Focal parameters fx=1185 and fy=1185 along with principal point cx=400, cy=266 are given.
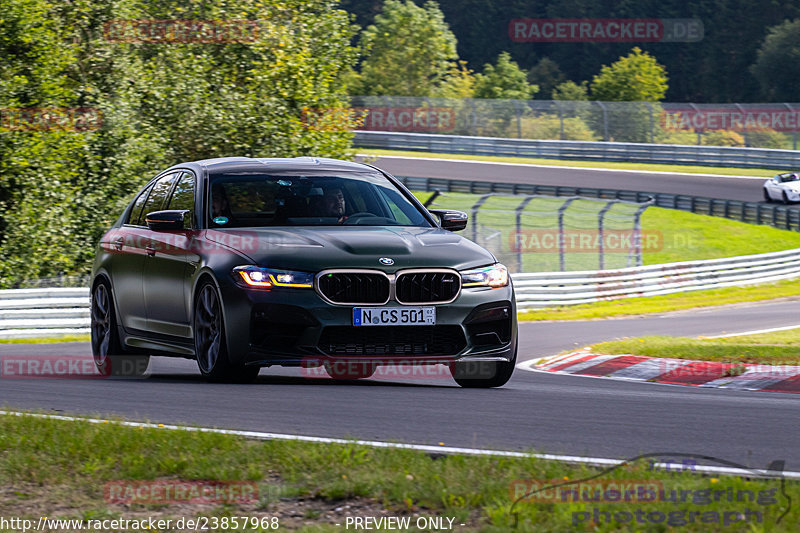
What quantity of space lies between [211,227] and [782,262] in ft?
95.1

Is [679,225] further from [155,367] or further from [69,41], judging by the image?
[155,367]

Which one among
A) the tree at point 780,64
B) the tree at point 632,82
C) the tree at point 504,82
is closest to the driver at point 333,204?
the tree at point 632,82

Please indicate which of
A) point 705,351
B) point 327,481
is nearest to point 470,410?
point 327,481

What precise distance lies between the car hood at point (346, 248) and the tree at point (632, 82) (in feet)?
228

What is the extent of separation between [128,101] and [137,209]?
2098cm

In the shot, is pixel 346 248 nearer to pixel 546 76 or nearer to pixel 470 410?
pixel 470 410

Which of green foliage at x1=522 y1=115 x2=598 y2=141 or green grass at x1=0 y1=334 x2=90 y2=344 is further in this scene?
green foliage at x1=522 y1=115 x2=598 y2=141

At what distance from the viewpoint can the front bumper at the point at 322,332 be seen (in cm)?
761

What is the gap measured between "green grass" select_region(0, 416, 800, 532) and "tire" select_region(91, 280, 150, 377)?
3733mm

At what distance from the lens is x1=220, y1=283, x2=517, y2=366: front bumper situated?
7.61 meters

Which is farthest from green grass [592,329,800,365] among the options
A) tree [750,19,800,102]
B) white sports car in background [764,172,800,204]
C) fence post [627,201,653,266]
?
tree [750,19,800,102]

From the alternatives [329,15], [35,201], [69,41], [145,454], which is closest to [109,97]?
[69,41]

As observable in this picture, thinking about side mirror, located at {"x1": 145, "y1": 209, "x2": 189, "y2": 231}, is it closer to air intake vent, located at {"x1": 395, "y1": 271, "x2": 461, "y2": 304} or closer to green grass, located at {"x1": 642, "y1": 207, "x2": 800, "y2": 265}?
air intake vent, located at {"x1": 395, "y1": 271, "x2": 461, "y2": 304}

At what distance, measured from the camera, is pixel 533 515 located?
4344mm
